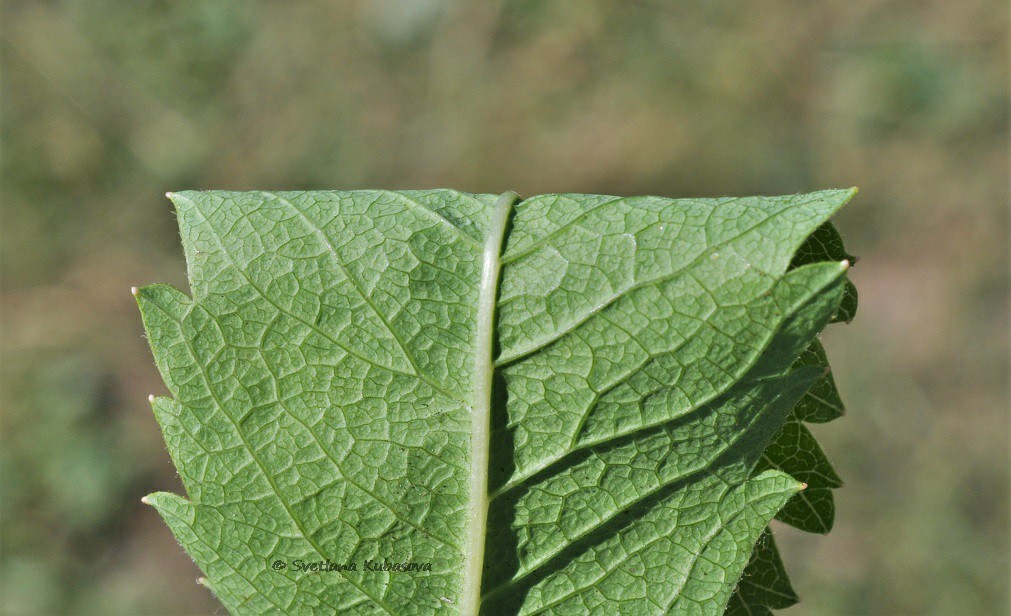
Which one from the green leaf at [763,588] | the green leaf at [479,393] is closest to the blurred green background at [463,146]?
the green leaf at [763,588]

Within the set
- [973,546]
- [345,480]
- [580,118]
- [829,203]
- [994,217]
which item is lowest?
[973,546]

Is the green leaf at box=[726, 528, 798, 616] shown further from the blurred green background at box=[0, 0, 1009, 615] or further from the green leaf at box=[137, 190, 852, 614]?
the blurred green background at box=[0, 0, 1009, 615]

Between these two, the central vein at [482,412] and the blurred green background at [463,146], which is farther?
the blurred green background at [463,146]

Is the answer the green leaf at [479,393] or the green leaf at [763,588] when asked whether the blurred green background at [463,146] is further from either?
the green leaf at [479,393]

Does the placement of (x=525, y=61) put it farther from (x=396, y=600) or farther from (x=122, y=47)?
(x=396, y=600)

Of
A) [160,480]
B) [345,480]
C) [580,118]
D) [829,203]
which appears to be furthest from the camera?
[580,118]

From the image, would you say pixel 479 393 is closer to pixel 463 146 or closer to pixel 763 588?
pixel 763 588

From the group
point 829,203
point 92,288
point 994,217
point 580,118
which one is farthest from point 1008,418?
point 92,288
